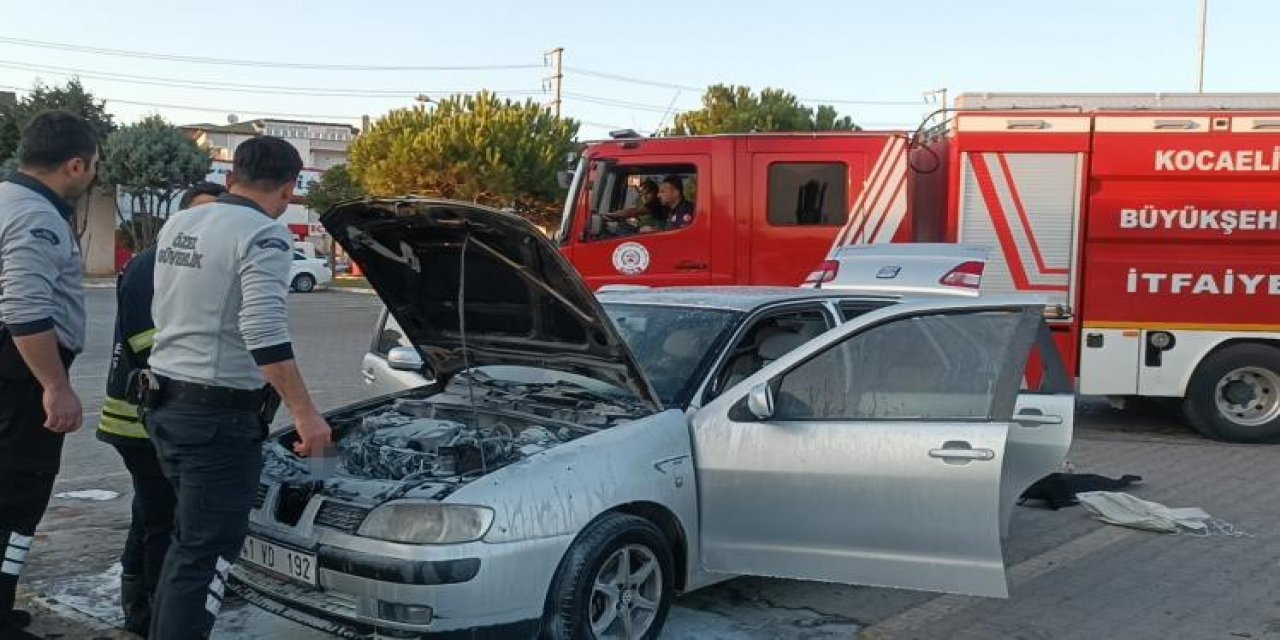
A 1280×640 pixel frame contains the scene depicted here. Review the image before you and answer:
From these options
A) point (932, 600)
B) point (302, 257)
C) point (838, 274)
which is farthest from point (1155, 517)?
point (302, 257)

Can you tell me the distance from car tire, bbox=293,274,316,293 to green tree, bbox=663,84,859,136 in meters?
12.5

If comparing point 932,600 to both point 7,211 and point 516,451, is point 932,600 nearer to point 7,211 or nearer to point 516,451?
point 516,451

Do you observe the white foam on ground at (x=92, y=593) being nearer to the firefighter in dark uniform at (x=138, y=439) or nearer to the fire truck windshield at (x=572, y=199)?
the firefighter in dark uniform at (x=138, y=439)

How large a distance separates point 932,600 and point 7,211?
407 cm

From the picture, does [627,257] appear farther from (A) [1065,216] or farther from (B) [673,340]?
(B) [673,340]

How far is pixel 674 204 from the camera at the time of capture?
905 centimetres

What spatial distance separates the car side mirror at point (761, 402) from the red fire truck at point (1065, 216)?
495cm

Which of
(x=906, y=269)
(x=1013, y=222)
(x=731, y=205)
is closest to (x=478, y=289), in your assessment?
(x=906, y=269)

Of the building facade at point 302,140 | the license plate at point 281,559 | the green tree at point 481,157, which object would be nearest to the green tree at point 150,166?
the green tree at point 481,157

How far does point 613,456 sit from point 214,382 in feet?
4.49

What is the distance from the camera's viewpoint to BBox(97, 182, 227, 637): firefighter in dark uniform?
155 inches

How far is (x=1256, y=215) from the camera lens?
7934 mm

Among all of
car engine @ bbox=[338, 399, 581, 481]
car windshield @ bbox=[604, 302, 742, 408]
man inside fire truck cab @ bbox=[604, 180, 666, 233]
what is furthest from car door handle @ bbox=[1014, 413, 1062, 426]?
man inside fire truck cab @ bbox=[604, 180, 666, 233]

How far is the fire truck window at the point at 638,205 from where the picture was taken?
29.7 ft
